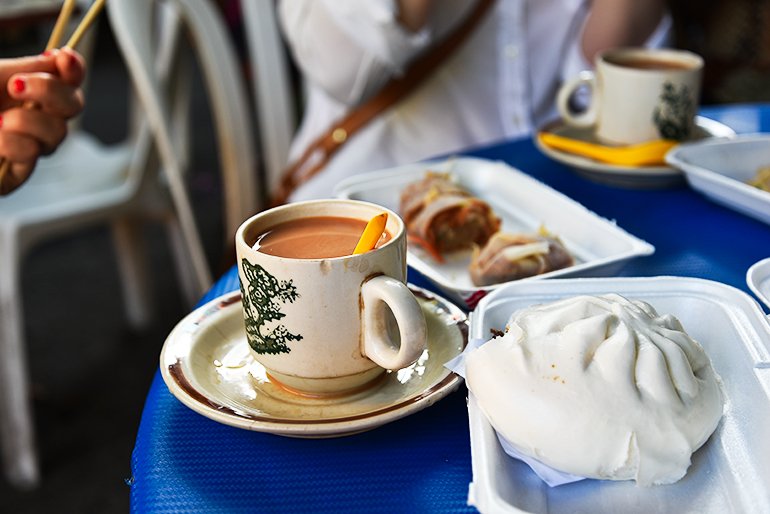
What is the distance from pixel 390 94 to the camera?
1.57 meters

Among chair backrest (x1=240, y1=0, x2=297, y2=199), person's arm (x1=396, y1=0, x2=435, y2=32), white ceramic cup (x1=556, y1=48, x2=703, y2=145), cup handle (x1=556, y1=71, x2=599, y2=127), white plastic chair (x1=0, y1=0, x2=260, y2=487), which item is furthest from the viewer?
chair backrest (x1=240, y1=0, x2=297, y2=199)

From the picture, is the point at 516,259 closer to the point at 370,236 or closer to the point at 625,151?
the point at 370,236

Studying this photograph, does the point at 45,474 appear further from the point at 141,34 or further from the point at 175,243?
the point at 141,34

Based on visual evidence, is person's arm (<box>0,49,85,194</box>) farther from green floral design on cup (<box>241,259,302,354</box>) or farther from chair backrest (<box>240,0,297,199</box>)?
chair backrest (<box>240,0,297,199</box>)

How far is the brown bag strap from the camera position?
1.56 metres

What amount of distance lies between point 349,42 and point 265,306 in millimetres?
978

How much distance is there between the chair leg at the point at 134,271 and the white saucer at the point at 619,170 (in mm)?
1436

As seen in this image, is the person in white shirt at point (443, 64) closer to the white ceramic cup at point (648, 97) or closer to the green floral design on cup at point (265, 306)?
the white ceramic cup at point (648, 97)

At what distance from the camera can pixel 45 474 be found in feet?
6.27

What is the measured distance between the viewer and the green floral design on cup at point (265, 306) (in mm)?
610

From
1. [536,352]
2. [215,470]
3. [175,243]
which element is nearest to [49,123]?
[215,470]

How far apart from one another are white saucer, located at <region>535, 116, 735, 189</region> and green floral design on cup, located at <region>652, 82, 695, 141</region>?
6 cm

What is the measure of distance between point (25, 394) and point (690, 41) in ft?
9.86

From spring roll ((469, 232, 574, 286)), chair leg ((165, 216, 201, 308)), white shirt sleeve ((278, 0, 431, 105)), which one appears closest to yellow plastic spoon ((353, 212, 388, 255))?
spring roll ((469, 232, 574, 286))
